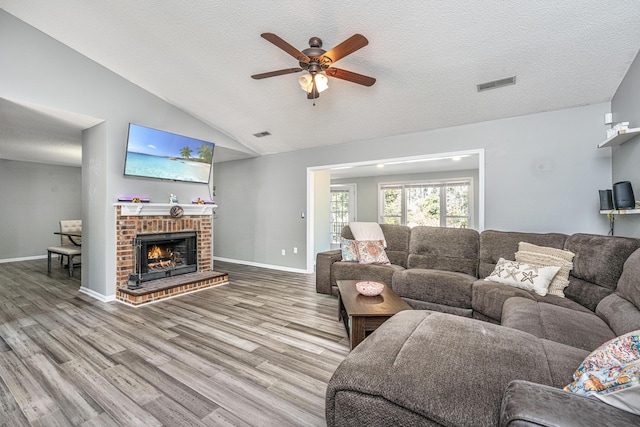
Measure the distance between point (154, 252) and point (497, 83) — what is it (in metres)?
4.97

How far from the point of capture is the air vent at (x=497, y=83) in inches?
117

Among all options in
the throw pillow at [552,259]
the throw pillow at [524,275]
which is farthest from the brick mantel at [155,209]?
the throw pillow at [552,259]

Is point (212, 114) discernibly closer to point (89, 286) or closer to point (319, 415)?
point (89, 286)

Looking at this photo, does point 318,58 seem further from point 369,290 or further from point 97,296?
point 97,296

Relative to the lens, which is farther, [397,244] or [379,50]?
[397,244]

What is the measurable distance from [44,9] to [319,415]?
4.51 metres

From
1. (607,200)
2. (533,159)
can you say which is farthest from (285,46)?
(607,200)

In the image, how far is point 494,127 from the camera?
3688 millimetres

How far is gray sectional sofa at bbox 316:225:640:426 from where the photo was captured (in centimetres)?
88

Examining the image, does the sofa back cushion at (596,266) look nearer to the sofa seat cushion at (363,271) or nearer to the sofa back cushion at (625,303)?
the sofa back cushion at (625,303)

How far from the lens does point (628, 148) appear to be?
8.73 ft

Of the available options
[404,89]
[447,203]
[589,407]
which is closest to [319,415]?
[589,407]

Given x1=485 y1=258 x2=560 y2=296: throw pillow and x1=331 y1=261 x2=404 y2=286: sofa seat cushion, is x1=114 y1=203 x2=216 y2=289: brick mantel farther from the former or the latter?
x1=485 y1=258 x2=560 y2=296: throw pillow

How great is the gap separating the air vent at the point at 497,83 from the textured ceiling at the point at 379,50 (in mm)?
75
